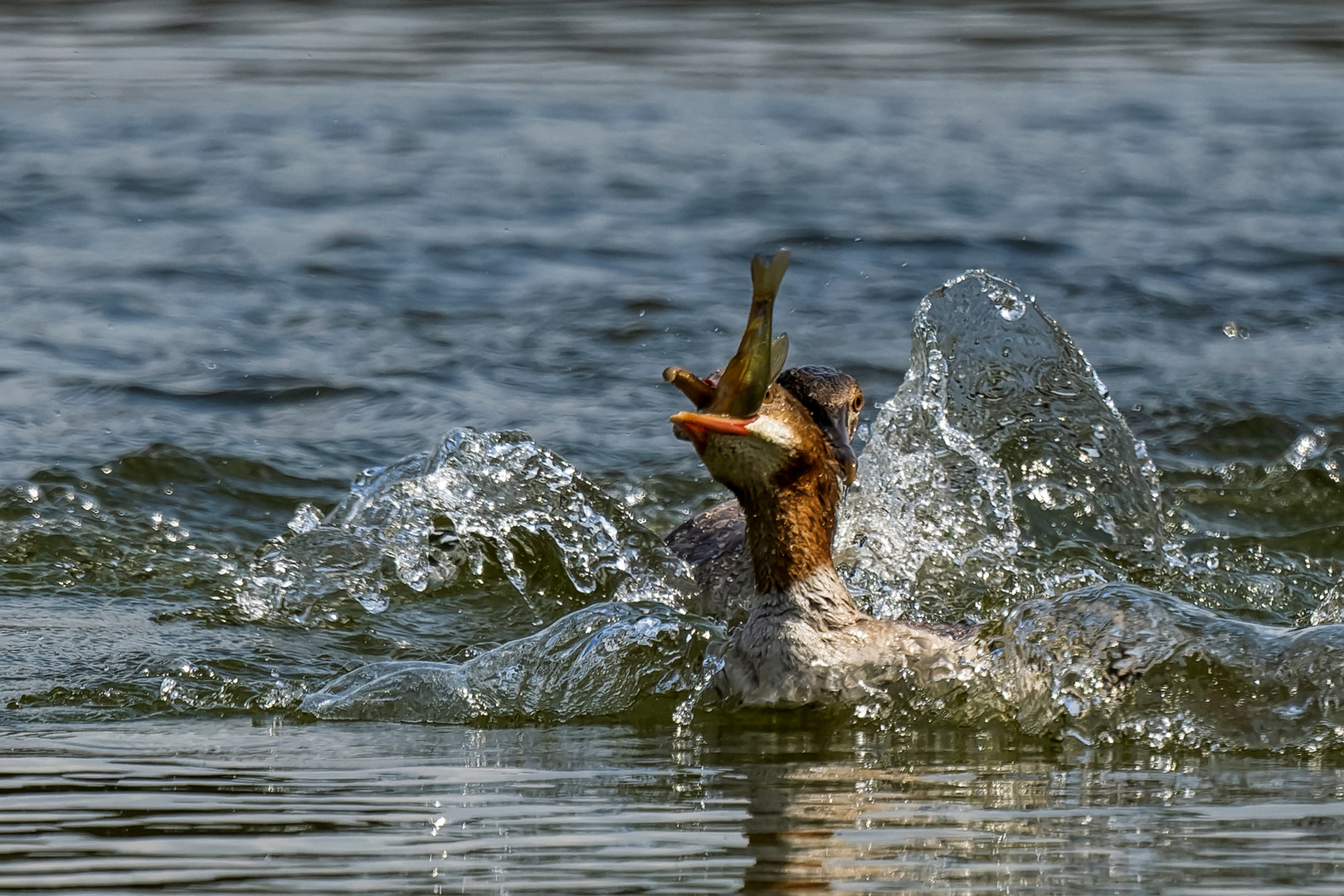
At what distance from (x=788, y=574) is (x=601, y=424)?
4153 millimetres

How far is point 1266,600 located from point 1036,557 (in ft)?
3.25

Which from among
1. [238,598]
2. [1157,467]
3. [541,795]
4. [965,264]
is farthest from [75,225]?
[541,795]

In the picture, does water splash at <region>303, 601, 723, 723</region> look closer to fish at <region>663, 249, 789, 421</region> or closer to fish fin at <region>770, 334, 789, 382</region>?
fish at <region>663, 249, 789, 421</region>

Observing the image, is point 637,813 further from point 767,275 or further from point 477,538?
point 477,538

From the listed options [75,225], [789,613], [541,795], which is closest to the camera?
[541,795]

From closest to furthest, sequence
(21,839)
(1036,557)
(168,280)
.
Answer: (21,839), (1036,557), (168,280)

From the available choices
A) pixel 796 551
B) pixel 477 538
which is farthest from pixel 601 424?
pixel 796 551

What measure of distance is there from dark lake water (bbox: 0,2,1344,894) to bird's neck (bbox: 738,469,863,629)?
0.35 metres

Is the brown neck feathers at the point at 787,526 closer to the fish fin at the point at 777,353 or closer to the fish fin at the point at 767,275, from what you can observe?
the fish fin at the point at 777,353

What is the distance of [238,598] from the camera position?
7.24 metres

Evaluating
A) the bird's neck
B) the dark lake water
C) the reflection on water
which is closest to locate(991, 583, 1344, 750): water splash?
the dark lake water

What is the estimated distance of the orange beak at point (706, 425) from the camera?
508 centimetres

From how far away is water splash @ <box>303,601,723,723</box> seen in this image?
5.42m

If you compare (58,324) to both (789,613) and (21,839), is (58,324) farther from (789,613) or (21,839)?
(21,839)
